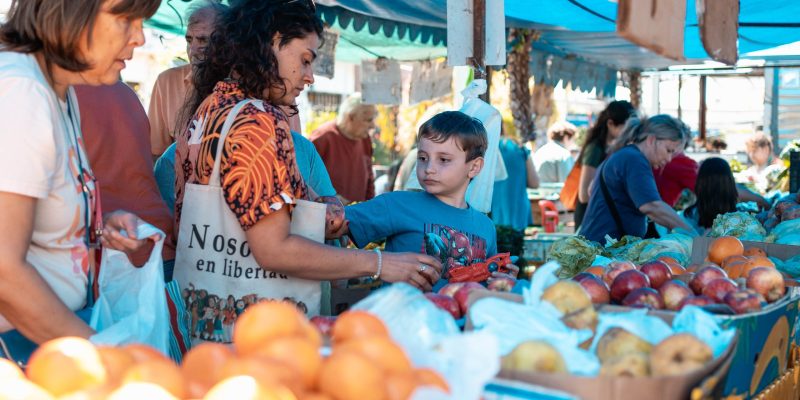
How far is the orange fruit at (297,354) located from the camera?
1355 millimetres

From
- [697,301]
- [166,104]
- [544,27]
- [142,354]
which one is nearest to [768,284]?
[697,301]

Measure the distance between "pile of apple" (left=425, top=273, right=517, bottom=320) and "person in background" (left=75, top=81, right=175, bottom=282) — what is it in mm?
1055

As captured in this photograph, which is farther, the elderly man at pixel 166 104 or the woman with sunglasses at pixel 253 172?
the elderly man at pixel 166 104

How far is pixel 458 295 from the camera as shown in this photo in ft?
7.37

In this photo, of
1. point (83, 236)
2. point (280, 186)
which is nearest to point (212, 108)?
point (280, 186)

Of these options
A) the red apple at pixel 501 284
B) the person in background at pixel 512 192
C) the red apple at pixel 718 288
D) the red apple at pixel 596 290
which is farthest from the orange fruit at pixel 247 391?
the person in background at pixel 512 192

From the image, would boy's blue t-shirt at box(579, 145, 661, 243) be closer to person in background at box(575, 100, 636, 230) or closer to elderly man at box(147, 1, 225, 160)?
person in background at box(575, 100, 636, 230)

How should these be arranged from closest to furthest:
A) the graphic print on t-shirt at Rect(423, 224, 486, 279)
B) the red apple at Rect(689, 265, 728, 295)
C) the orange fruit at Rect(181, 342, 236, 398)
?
the orange fruit at Rect(181, 342, 236, 398)
the red apple at Rect(689, 265, 728, 295)
the graphic print on t-shirt at Rect(423, 224, 486, 279)

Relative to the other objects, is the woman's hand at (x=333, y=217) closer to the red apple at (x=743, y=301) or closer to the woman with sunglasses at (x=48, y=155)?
the woman with sunglasses at (x=48, y=155)

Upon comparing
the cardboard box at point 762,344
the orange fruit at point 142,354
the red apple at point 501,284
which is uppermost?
the orange fruit at point 142,354

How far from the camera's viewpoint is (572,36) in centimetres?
938

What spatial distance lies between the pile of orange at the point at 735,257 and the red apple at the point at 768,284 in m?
0.17

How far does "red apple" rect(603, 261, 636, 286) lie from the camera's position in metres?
2.53

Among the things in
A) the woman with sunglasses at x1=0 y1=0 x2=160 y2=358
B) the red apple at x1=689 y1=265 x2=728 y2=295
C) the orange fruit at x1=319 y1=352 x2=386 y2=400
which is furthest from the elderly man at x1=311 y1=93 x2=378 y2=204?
the orange fruit at x1=319 y1=352 x2=386 y2=400
